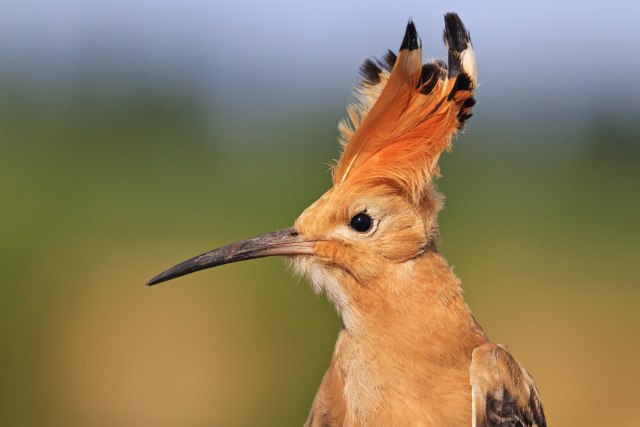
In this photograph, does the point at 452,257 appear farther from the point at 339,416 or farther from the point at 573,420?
the point at 339,416

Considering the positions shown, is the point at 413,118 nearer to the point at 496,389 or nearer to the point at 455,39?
the point at 455,39

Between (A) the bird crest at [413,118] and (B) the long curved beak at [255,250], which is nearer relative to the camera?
(A) the bird crest at [413,118]

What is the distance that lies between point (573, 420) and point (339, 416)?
4.02 m

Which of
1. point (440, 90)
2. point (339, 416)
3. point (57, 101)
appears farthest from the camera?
point (57, 101)

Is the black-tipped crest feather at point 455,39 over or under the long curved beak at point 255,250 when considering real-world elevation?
over

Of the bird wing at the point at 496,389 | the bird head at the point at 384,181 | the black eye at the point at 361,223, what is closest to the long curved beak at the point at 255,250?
the bird head at the point at 384,181

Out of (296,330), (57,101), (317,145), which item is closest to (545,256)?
(317,145)

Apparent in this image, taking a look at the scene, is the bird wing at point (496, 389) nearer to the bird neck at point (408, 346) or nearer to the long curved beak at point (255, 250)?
the bird neck at point (408, 346)

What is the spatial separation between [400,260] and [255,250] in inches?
19.3

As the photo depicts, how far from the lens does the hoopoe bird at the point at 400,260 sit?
339cm

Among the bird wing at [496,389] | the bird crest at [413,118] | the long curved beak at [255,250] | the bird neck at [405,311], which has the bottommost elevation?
the bird wing at [496,389]

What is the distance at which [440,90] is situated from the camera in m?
3.40

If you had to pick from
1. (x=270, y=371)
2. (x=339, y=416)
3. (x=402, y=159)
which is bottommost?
(x=270, y=371)

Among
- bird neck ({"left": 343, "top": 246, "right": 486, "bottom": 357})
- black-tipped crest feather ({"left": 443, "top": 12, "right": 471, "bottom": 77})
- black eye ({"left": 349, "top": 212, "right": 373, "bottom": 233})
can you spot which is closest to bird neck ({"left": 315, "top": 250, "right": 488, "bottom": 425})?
bird neck ({"left": 343, "top": 246, "right": 486, "bottom": 357})
